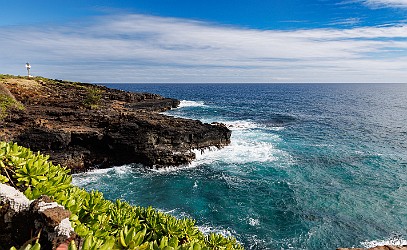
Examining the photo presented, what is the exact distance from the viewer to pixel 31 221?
6.11 meters

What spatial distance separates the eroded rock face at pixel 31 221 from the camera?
18.8 ft

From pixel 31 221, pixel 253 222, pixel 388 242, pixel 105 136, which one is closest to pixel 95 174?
pixel 105 136

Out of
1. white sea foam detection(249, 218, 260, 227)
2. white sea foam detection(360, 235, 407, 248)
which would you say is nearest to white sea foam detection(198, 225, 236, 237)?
white sea foam detection(249, 218, 260, 227)

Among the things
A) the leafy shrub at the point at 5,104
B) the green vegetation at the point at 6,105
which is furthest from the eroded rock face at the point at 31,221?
the green vegetation at the point at 6,105

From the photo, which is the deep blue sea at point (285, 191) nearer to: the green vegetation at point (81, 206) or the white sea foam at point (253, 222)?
the white sea foam at point (253, 222)

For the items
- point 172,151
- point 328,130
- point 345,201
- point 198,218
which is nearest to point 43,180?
point 198,218

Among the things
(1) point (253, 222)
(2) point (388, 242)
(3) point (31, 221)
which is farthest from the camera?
(1) point (253, 222)

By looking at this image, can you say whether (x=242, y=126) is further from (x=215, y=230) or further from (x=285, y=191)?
(x=215, y=230)

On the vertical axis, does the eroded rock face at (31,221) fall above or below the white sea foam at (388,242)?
above

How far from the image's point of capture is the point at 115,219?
8211 millimetres

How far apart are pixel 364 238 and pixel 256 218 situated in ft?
25.4

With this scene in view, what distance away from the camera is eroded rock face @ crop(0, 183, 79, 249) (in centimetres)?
573

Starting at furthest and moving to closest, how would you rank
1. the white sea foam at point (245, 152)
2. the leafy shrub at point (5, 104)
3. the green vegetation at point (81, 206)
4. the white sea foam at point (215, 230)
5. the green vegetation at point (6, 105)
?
the white sea foam at point (245, 152), the leafy shrub at point (5, 104), the green vegetation at point (6, 105), the white sea foam at point (215, 230), the green vegetation at point (81, 206)

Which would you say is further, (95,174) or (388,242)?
(95,174)
